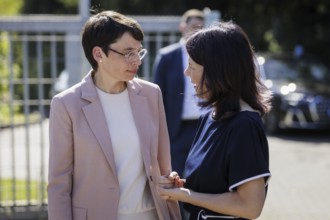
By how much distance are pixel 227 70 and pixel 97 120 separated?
29.4 inches

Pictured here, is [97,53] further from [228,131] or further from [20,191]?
[20,191]

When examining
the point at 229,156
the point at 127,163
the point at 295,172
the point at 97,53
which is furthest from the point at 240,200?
the point at 295,172

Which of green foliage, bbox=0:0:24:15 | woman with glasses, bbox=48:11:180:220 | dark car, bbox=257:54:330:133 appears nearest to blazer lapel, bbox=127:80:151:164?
woman with glasses, bbox=48:11:180:220

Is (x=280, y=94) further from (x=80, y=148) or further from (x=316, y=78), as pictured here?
(x=80, y=148)

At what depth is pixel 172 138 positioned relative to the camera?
17.3 feet

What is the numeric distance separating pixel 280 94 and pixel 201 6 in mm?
8948

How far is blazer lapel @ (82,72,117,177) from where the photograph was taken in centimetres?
317

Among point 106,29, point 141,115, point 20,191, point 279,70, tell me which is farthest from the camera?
point 279,70

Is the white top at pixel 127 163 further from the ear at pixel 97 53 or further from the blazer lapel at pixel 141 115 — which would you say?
the ear at pixel 97 53

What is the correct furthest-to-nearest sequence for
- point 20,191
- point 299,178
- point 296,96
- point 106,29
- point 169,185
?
1. point 296,96
2. point 299,178
3. point 20,191
4. point 106,29
5. point 169,185

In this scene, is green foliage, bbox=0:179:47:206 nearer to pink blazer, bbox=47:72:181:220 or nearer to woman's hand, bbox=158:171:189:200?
pink blazer, bbox=47:72:181:220

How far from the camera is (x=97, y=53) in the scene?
328cm

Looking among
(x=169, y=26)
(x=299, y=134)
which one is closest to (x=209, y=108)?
(x=169, y=26)

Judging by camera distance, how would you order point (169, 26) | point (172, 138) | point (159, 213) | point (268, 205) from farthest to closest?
point (268, 205), point (169, 26), point (172, 138), point (159, 213)
